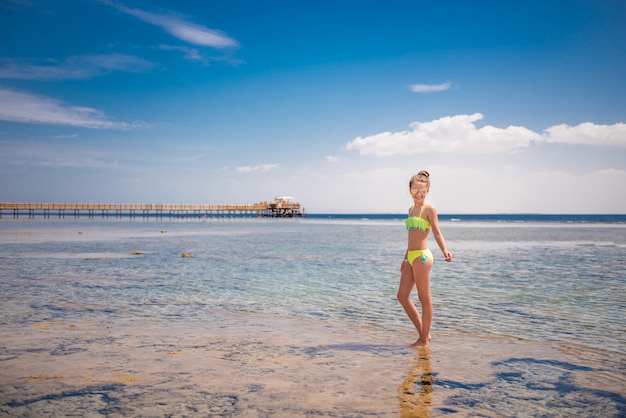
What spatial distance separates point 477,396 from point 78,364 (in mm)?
4881

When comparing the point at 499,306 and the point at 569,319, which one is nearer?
the point at 569,319

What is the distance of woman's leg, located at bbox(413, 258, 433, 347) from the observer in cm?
657

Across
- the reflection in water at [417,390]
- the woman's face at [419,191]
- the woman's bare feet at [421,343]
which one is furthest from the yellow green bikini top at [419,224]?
the reflection in water at [417,390]

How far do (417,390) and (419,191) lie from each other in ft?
9.47

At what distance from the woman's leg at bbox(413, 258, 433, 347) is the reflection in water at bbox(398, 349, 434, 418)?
609mm

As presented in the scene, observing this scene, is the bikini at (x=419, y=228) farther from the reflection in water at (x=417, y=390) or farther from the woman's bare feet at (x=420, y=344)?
the reflection in water at (x=417, y=390)

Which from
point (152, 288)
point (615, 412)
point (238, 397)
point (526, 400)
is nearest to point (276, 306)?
point (152, 288)

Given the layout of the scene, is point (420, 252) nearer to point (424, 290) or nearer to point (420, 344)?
point (424, 290)

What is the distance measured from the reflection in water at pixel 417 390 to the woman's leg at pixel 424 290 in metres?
0.61

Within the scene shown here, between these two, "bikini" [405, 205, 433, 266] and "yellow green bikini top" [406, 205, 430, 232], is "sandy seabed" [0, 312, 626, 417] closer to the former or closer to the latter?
"bikini" [405, 205, 433, 266]

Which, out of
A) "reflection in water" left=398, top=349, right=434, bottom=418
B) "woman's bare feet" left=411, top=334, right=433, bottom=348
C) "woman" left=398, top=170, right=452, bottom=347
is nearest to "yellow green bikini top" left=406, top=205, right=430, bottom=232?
"woman" left=398, top=170, right=452, bottom=347

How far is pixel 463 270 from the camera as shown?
1719 cm

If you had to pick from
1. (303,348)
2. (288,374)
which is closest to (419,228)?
(303,348)

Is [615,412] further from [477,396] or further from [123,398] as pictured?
[123,398]
